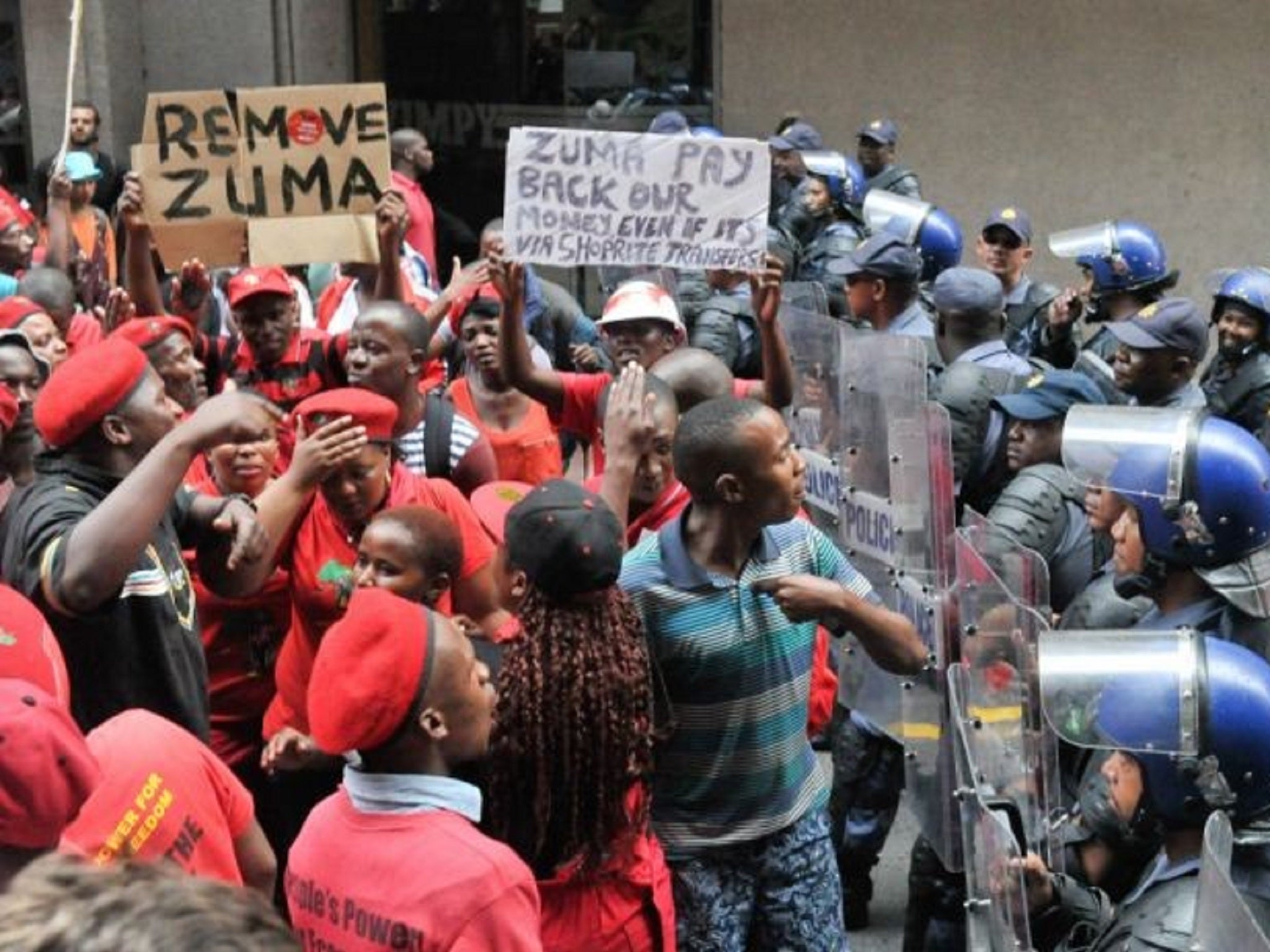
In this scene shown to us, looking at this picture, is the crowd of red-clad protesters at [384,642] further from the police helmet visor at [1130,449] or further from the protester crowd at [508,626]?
the police helmet visor at [1130,449]

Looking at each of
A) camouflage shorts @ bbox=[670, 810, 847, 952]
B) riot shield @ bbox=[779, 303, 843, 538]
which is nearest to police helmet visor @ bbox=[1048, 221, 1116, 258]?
riot shield @ bbox=[779, 303, 843, 538]

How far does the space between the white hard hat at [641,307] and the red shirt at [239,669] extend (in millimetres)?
1880

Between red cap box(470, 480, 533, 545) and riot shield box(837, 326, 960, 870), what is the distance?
963 mm

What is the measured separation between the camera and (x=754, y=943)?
418cm

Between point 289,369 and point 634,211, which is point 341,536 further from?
point 634,211

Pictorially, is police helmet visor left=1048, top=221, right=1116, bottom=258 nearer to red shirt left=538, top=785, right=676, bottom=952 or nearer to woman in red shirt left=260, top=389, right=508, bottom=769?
woman in red shirt left=260, top=389, right=508, bottom=769

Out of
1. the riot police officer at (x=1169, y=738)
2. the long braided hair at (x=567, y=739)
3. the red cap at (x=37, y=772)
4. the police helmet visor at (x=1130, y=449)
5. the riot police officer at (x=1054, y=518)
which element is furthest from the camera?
the riot police officer at (x=1054, y=518)

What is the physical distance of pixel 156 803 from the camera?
3166mm

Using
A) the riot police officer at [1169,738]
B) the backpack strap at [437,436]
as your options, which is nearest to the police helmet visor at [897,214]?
the backpack strap at [437,436]

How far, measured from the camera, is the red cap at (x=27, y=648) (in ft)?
10.6

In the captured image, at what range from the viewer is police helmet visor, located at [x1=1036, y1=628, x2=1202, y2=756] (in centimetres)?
319

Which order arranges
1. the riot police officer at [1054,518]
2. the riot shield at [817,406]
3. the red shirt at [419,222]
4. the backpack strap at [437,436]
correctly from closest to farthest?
1. the riot police officer at [1054,518]
2. the backpack strap at [437,436]
3. the riot shield at [817,406]
4. the red shirt at [419,222]

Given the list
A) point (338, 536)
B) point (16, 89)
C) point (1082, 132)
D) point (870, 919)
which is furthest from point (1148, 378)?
point (16, 89)

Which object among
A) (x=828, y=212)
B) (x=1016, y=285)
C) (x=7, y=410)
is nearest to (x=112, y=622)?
(x=7, y=410)
